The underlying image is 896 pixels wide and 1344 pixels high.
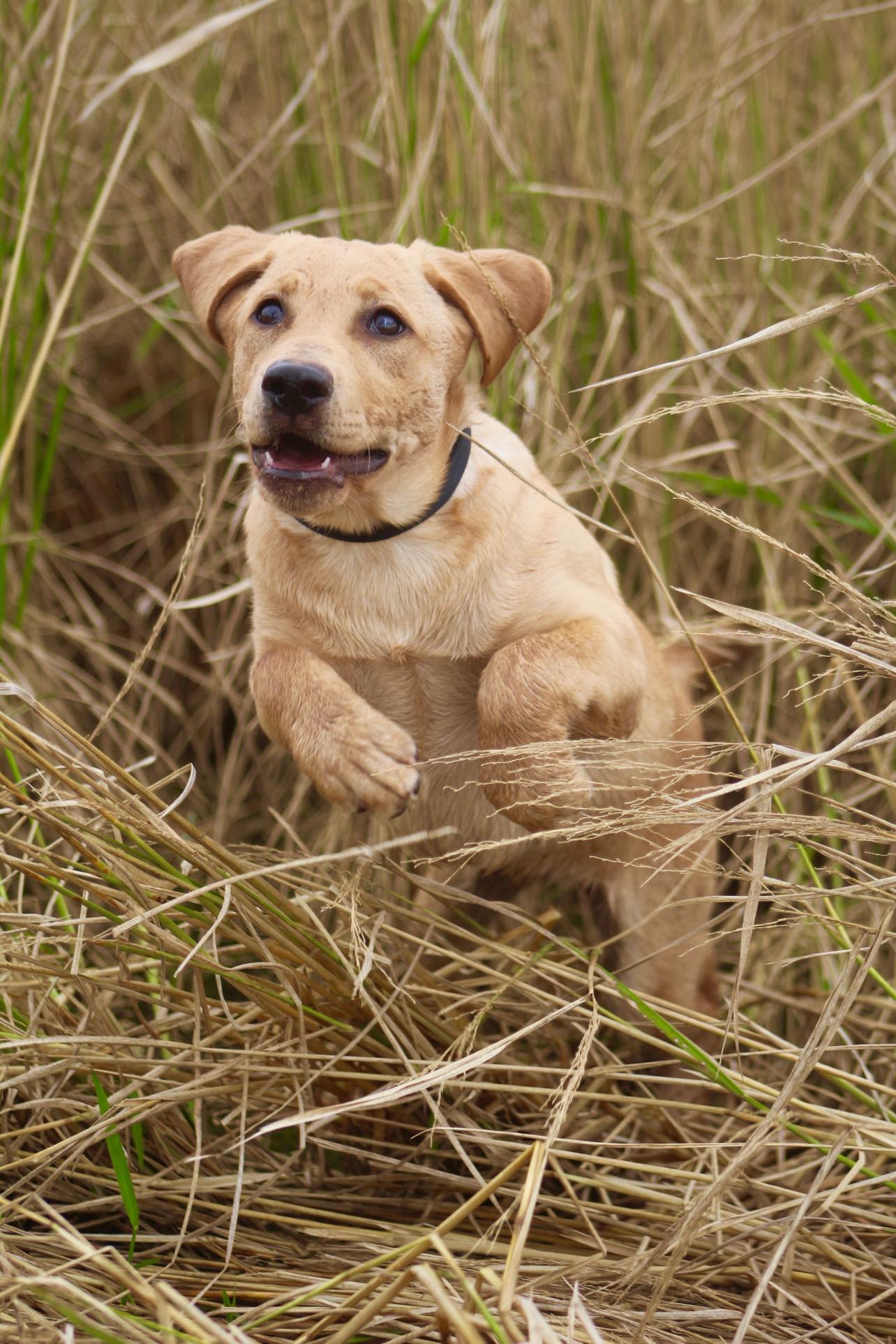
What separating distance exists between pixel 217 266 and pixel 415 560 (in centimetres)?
65

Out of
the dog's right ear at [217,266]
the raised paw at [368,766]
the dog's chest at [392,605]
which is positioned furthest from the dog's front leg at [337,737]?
the dog's right ear at [217,266]

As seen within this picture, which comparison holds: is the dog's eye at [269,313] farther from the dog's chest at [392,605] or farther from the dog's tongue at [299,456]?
the dog's chest at [392,605]

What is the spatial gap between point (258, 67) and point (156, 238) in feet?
1.86

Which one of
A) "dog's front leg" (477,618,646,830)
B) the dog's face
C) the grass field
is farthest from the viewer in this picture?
"dog's front leg" (477,618,646,830)

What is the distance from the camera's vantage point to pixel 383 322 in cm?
230

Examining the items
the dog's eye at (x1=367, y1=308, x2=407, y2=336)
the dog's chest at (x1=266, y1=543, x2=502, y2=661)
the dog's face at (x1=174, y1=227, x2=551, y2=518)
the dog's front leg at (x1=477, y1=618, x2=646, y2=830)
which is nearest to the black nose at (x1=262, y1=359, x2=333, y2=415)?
the dog's face at (x1=174, y1=227, x2=551, y2=518)

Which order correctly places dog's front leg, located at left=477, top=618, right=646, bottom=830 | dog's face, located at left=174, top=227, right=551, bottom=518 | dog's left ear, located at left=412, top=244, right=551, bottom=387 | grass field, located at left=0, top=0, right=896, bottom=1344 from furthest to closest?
1. dog's left ear, located at left=412, top=244, right=551, bottom=387
2. dog's front leg, located at left=477, top=618, right=646, bottom=830
3. dog's face, located at left=174, top=227, right=551, bottom=518
4. grass field, located at left=0, top=0, right=896, bottom=1344

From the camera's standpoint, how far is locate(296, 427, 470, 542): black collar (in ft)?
7.94

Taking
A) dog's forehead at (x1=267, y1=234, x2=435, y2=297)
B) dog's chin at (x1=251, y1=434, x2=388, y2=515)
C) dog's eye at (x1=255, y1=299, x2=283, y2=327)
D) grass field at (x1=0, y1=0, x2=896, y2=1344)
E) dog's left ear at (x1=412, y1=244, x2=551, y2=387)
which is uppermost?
dog's forehead at (x1=267, y1=234, x2=435, y2=297)

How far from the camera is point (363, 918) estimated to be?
236 centimetres

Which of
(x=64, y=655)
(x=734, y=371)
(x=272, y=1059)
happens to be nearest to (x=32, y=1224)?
Answer: (x=272, y=1059)

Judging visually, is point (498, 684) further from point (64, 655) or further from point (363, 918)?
point (64, 655)

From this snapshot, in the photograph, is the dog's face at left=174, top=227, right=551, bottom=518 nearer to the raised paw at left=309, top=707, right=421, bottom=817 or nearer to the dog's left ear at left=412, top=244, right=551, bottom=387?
the dog's left ear at left=412, top=244, right=551, bottom=387

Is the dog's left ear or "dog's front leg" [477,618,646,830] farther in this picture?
the dog's left ear
